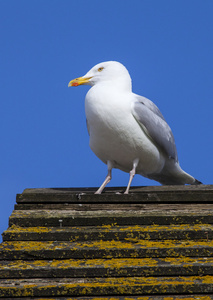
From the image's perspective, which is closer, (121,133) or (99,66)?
(121,133)

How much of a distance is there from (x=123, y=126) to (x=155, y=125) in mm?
506

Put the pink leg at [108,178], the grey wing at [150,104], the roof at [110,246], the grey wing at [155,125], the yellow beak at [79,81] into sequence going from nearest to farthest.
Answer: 1. the roof at [110,246]
2. the pink leg at [108,178]
3. the grey wing at [155,125]
4. the grey wing at [150,104]
5. the yellow beak at [79,81]

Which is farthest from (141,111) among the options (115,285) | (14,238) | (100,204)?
(115,285)

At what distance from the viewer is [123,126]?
541 centimetres

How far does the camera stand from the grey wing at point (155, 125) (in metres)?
5.56

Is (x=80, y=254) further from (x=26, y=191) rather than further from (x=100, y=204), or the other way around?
(x=26, y=191)

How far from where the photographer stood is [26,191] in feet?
16.7

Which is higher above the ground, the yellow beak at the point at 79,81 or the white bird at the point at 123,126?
the yellow beak at the point at 79,81

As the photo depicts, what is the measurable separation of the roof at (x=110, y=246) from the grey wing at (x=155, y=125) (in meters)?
0.83

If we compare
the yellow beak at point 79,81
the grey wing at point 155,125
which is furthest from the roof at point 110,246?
the yellow beak at point 79,81

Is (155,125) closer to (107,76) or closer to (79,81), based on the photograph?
(107,76)

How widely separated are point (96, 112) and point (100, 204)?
43.1 inches

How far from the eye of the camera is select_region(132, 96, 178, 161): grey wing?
556cm

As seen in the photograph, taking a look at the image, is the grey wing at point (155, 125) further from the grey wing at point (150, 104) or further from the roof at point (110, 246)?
the roof at point (110, 246)
